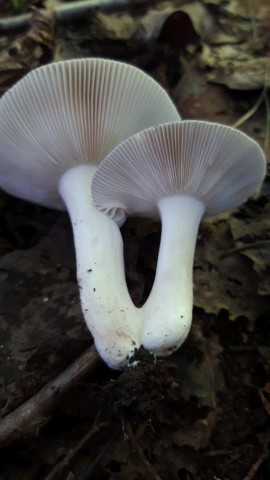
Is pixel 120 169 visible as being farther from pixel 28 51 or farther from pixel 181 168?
pixel 28 51

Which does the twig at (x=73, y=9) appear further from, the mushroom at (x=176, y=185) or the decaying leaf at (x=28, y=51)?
the mushroom at (x=176, y=185)

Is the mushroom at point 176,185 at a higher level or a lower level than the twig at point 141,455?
higher

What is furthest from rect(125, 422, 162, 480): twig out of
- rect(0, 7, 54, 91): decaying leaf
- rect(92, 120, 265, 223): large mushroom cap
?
rect(0, 7, 54, 91): decaying leaf

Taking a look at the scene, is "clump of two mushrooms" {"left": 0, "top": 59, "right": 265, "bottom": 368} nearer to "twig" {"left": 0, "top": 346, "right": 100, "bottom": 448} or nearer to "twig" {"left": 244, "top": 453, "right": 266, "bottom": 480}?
"twig" {"left": 0, "top": 346, "right": 100, "bottom": 448}

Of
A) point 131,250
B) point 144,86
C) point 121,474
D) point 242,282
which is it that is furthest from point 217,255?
point 121,474

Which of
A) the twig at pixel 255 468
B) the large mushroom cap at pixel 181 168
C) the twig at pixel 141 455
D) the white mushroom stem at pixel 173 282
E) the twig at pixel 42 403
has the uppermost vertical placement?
the large mushroom cap at pixel 181 168

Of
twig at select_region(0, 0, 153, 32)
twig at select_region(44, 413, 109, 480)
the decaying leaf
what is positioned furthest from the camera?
twig at select_region(0, 0, 153, 32)

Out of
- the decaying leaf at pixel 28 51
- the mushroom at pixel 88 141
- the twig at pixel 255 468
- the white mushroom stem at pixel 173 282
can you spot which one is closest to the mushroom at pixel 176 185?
the white mushroom stem at pixel 173 282
